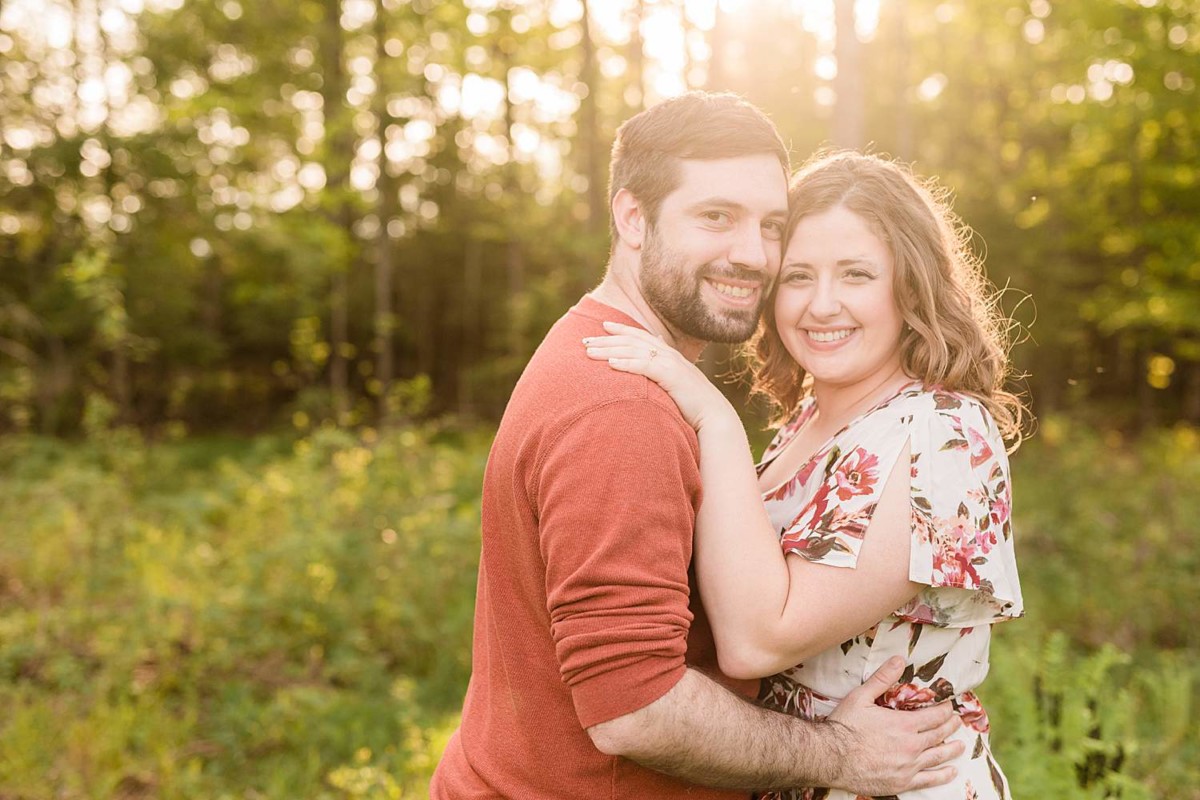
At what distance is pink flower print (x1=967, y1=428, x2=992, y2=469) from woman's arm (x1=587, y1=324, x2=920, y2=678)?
168mm

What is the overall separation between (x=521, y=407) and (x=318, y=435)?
233 inches

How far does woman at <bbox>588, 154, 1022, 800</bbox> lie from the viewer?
1895mm

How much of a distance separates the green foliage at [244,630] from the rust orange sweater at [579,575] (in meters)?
2.23

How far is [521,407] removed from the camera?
6.24 feet

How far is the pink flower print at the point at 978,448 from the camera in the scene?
201 centimetres

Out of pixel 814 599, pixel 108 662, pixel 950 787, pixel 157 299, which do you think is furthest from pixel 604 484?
pixel 157 299

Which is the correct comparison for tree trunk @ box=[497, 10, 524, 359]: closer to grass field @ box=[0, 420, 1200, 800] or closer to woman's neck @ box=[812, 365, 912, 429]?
grass field @ box=[0, 420, 1200, 800]

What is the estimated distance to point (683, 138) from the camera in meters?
2.06

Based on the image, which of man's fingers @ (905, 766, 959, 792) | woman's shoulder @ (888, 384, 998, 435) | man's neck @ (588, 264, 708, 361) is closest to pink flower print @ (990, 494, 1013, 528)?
woman's shoulder @ (888, 384, 998, 435)

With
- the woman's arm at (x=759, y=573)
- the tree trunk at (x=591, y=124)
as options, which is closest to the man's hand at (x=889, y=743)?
the woman's arm at (x=759, y=573)

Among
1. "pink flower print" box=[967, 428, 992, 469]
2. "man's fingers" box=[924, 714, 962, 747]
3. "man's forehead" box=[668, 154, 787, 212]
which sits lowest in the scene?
"man's fingers" box=[924, 714, 962, 747]

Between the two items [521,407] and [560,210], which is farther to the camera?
[560,210]

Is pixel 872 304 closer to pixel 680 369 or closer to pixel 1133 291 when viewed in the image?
pixel 680 369

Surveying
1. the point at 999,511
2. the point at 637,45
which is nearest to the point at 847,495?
the point at 999,511
